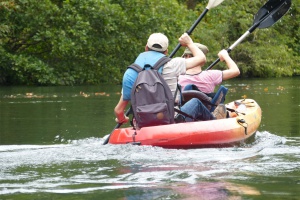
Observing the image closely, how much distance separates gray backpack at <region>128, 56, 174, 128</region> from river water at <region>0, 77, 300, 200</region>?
0.43 meters

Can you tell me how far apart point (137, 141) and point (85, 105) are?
8.90 metres

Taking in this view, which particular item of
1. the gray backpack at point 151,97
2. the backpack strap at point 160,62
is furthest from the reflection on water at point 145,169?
the backpack strap at point 160,62

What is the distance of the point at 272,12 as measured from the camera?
13.5m

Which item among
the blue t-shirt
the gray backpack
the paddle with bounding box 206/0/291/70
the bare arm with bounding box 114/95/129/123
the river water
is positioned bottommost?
the river water

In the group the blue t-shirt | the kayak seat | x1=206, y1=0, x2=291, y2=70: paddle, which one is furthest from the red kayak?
x1=206, y1=0, x2=291, y2=70: paddle

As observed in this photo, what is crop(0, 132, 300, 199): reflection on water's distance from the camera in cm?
663

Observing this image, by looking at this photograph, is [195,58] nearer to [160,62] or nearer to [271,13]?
[160,62]

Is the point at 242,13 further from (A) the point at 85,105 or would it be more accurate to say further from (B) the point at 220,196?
(B) the point at 220,196

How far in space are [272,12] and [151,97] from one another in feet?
15.8

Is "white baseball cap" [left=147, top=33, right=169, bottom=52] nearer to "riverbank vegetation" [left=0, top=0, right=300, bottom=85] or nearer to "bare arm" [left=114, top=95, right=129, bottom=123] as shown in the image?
"bare arm" [left=114, top=95, right=129, bottom=123]

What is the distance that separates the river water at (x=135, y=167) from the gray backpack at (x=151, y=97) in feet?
1.42

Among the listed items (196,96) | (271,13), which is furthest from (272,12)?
(196,96)

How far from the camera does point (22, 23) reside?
28.8 m

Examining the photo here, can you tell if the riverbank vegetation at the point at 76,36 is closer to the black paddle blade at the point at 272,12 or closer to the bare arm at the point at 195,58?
the black paddle blade at the point at 272,12
